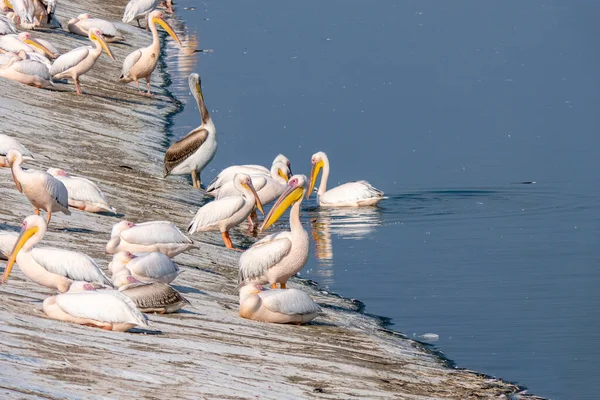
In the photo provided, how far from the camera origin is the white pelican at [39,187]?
1270 centimetres

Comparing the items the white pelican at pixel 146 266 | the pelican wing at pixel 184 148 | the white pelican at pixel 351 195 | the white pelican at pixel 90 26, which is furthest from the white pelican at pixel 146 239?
the white pelican at pixel 90 26

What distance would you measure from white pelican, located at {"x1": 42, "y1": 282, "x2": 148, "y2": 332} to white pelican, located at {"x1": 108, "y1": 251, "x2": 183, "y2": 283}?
1453mm

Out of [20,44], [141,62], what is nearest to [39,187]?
[141,62]

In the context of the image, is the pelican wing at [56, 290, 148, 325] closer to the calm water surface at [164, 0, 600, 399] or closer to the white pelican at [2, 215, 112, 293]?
the white pelican at [2, 215, 112, 293]

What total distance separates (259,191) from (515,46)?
18.3 meters

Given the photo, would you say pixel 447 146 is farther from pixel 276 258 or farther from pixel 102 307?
pixel 102 307

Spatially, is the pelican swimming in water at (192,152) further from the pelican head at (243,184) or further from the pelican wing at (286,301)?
the pelican wing at (286,301)

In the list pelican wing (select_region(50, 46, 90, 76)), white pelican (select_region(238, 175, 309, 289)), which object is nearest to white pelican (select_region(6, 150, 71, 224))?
white pelican (select_region(238, 175, 309, 289))

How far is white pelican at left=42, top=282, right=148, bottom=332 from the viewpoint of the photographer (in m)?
9.05

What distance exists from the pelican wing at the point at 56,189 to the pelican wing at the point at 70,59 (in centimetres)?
1011

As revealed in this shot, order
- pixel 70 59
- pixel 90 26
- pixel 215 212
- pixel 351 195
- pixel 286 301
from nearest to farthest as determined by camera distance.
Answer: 1. pixel 286 301
2. pixel 215 212
3. pixel 351 195
4. pixel 70 59
5. pixel 90 26

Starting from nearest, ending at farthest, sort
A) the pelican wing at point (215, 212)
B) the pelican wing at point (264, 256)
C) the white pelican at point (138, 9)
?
the pelican wing at point (264, 256) < the pelican wing at point (215, 212) < the white pelican at point (138, 9)

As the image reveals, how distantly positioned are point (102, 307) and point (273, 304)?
2094 mm

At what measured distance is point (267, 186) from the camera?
16.6 metres
